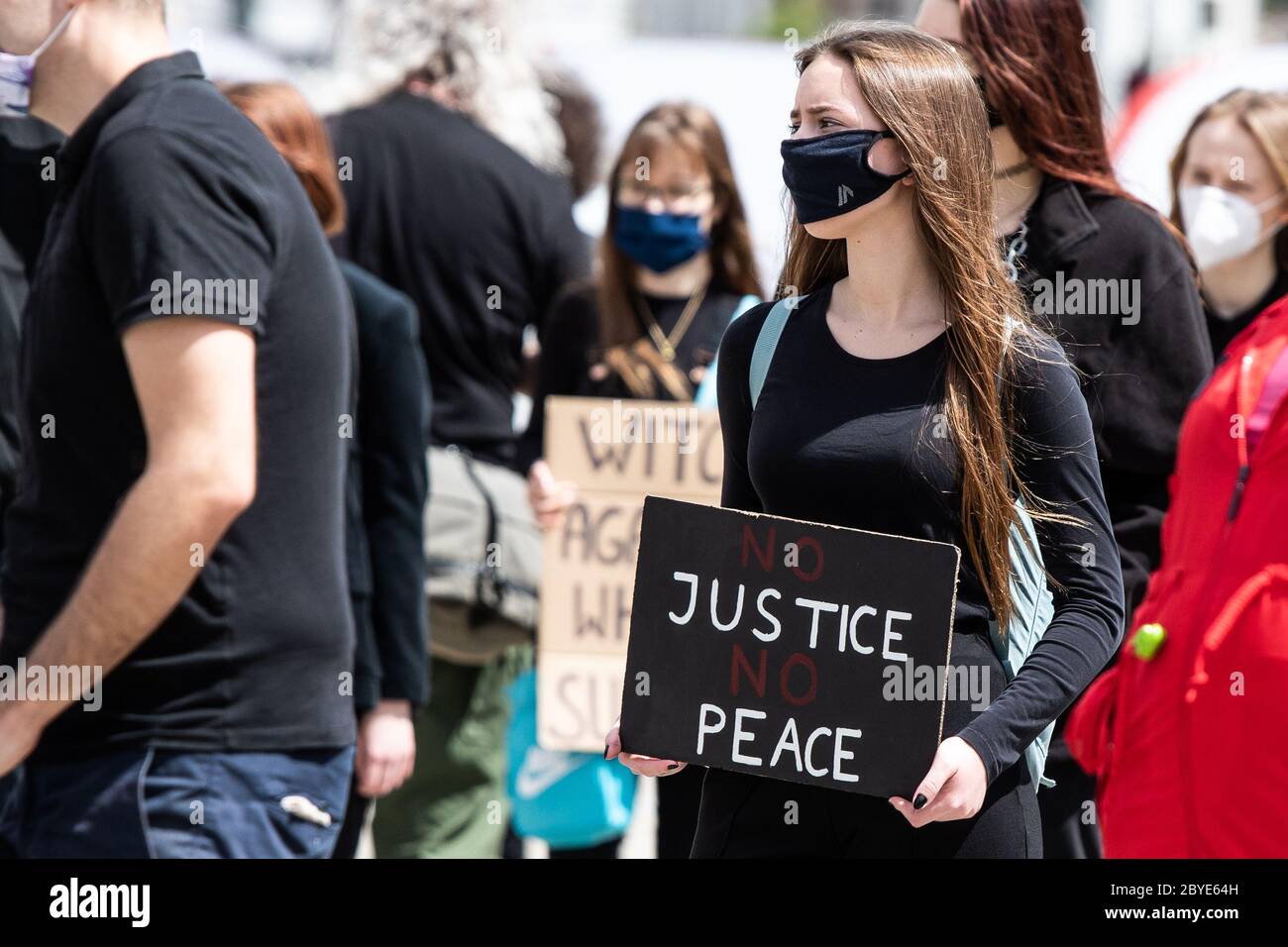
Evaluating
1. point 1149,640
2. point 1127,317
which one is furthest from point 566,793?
point 1127,317

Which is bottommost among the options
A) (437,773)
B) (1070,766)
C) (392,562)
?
(437,773)

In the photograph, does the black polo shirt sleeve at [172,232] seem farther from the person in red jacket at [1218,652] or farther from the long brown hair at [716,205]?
the long brown hair at [716,205]

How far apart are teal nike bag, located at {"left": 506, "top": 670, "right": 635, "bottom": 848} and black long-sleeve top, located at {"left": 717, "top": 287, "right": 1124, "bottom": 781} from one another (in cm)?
224

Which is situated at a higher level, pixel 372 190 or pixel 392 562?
pixel 372 190

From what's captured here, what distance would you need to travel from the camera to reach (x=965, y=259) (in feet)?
8.67

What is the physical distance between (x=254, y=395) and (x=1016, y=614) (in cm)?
122

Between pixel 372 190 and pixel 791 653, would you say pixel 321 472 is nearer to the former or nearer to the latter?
pixel 791 653

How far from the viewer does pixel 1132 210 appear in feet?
11.8

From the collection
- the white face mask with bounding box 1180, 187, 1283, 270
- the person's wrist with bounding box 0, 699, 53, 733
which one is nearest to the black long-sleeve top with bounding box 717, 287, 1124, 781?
the person's wrist with bounding box 0, 699, 53, 733

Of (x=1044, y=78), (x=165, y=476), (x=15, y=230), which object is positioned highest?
(x=1044, y=78)

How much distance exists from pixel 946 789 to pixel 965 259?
2.46 ft

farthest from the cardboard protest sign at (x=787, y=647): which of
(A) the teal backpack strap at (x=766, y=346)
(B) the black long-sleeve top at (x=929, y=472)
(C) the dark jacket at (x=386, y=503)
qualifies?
(C) the dark jacket at (x=386, y=503)

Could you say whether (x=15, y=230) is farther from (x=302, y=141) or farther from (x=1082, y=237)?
(x=1082, y=237)
